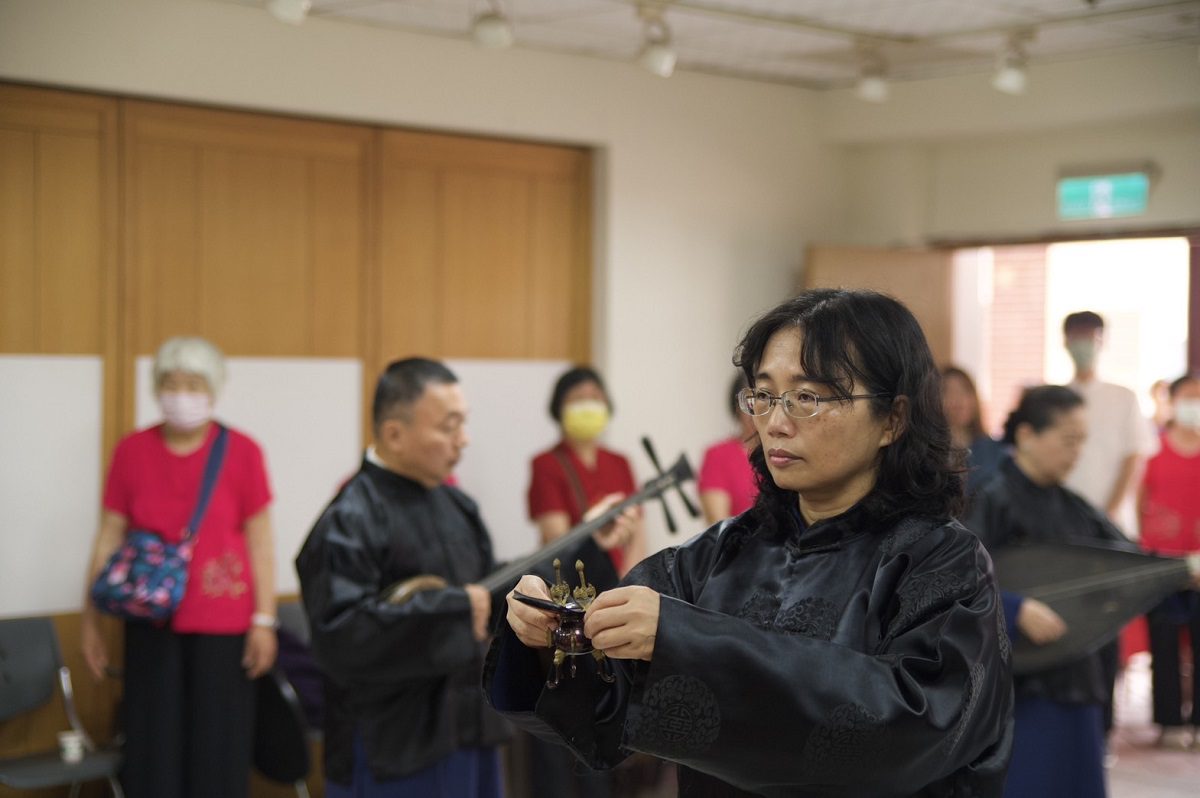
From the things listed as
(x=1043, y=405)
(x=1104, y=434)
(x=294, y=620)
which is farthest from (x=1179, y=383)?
(x=294, y=620)

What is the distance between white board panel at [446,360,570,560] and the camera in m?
6.33

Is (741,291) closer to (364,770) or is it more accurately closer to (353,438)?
(353,438)

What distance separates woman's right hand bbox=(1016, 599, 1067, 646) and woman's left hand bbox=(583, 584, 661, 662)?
2.54 m

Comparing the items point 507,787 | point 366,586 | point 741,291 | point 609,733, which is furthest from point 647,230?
point 609,733

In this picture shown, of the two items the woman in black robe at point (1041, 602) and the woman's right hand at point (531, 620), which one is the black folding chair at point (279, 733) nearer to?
the woman in black robe at point (1041, 602)

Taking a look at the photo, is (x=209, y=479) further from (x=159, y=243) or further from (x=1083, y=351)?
(x=1083, y=351)

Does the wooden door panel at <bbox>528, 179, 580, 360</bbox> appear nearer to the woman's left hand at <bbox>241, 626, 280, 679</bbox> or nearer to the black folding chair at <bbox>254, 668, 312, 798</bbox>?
the black folding chair at <bbox>254, 668, 312, 798</bbox>

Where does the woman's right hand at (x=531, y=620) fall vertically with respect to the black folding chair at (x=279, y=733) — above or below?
above

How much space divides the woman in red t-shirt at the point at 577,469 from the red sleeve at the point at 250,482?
3.45 ft

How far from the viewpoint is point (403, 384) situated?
3.55 m

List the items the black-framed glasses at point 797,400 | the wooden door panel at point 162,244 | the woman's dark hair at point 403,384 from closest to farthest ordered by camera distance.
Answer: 1. the black-framed glasses at point 797,400
2. the woman's dark hair at point 403,384
3. the wooden door panel at point 162,244

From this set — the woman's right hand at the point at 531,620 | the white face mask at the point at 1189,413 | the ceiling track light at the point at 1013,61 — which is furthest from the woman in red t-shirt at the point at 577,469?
the woman's right hand at the point at 531,620

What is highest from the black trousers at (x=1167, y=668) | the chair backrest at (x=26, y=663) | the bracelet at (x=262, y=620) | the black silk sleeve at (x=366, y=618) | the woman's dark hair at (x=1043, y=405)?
the woman's dark hair at (x=1043, y=405)

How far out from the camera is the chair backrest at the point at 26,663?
486cm
